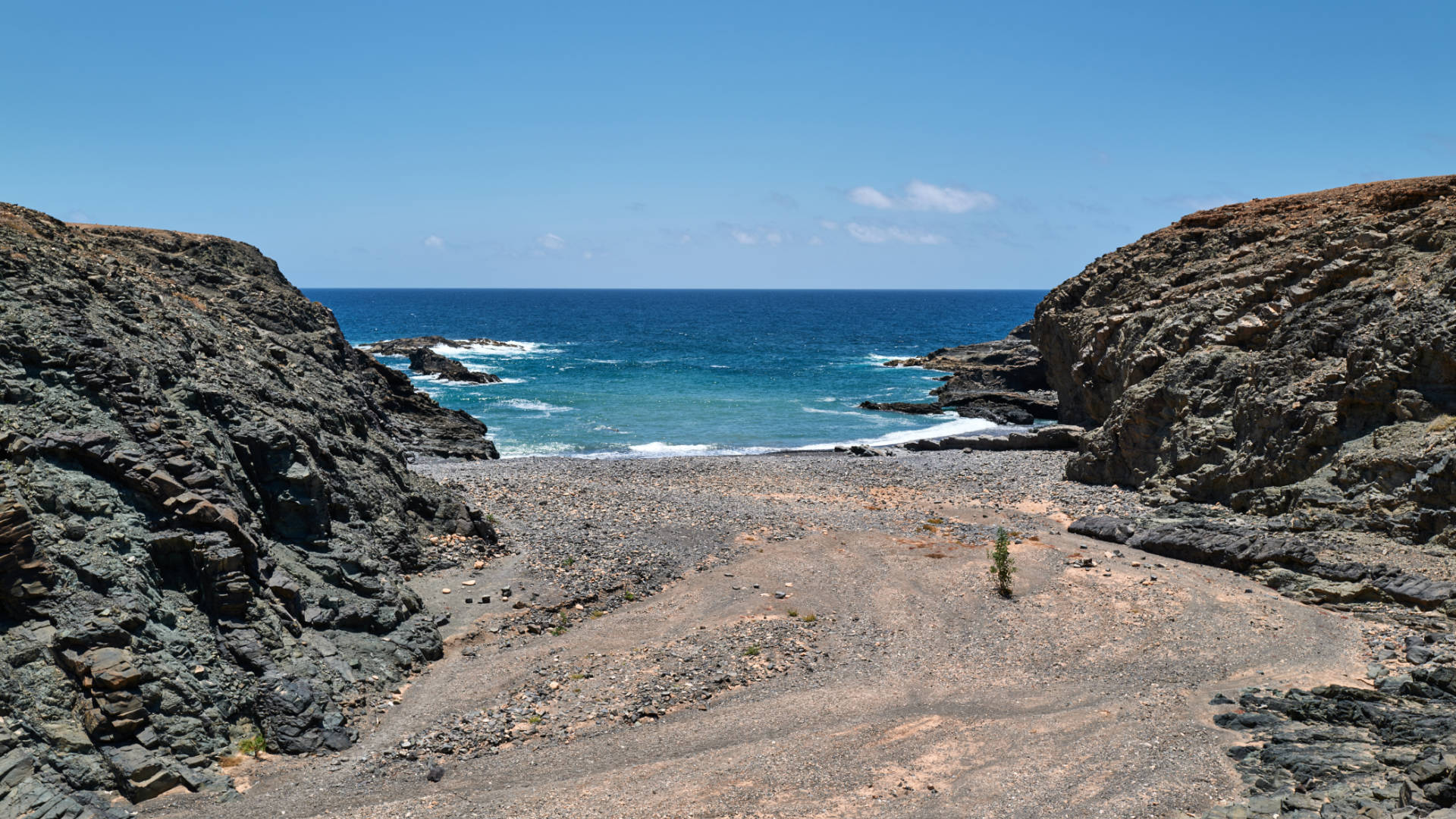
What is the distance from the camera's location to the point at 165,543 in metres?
14.8

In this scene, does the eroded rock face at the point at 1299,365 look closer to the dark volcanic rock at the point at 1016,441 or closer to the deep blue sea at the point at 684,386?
the dark volcanic rock at the point at 1016,441

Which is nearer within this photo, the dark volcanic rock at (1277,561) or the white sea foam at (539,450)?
the dark volcanic rock at (1277,561)

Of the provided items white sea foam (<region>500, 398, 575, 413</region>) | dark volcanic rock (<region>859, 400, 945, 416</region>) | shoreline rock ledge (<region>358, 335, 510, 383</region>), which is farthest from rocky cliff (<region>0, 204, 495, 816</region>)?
shoreline rock ledge (<region>358, 335, 510, 383</region>)

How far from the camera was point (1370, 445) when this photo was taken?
24.4 m

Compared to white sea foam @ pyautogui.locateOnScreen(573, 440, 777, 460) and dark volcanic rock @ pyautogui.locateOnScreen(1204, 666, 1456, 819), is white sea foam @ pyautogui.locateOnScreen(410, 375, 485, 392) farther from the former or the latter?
dark volcanic rock @ pyautogui.locateOnScreen(1204, 666, 1456, 819)

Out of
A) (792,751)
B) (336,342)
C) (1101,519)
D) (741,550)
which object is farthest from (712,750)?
(336,342)

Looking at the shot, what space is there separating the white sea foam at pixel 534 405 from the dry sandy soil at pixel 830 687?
3327cm

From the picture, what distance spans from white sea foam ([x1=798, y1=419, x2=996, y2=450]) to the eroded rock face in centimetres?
1155

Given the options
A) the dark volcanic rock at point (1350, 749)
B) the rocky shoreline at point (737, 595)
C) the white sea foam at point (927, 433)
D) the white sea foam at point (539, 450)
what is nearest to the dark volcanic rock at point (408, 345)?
the white sea foam at point (539, 450)

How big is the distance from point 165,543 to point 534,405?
47.5 m

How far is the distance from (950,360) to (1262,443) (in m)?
57.8

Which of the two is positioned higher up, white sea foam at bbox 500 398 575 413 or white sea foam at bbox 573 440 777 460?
white sea foam at bbox 500 398 575 413

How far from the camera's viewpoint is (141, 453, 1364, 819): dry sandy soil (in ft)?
41.6

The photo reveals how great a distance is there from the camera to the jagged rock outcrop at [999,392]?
55875 mm
